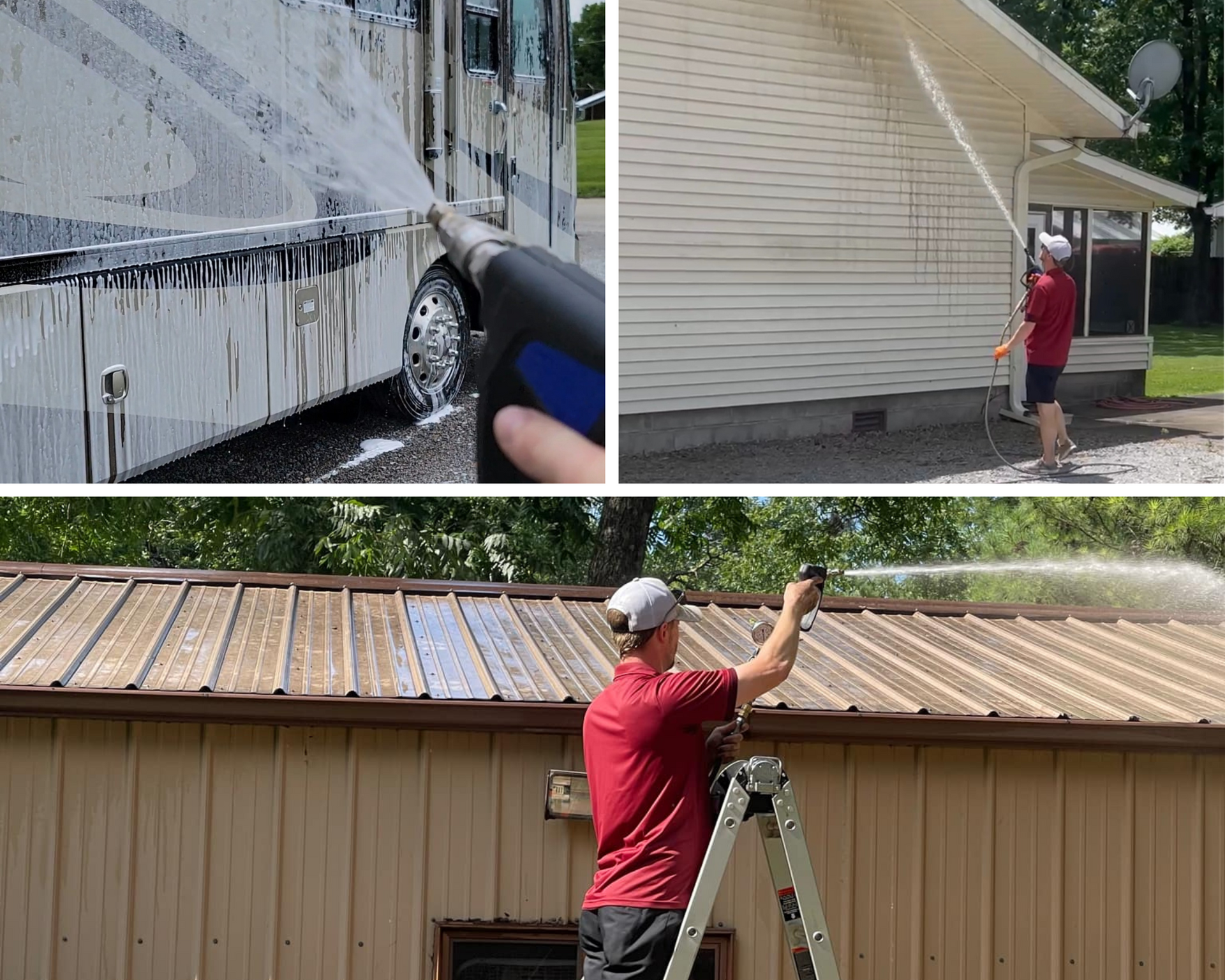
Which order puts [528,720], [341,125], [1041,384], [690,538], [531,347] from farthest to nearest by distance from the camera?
[690,538]
[1041,384]
[531,347]
[341,125]
[528,720]

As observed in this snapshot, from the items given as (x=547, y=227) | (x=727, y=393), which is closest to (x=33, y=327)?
(x=547, y=227)

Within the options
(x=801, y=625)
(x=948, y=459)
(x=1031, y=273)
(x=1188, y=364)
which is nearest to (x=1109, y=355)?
(x=1188, y=364)

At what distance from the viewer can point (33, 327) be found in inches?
167

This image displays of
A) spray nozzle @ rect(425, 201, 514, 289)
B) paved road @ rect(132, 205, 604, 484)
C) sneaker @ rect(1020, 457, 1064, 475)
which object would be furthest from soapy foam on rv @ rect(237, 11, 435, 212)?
sneaker @ rect(1020, 457, 1064, 475)

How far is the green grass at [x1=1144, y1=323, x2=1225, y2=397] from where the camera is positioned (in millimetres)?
7762

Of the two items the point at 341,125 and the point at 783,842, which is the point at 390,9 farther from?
the point at 783,842

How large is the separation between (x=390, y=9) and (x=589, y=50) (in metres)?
1.08

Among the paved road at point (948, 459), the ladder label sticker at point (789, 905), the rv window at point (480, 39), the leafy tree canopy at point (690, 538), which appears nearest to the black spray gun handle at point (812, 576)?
the ladder label sticker at point (789, 905)

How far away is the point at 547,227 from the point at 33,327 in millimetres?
2352

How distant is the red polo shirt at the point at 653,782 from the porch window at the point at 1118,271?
6.46 meters

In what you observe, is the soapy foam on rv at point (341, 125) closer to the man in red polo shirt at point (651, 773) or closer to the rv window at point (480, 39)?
the rv window at point (480, 39)

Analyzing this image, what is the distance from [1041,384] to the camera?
7996 millimetres

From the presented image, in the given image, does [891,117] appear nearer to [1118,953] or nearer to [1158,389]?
Result: [1158,389]

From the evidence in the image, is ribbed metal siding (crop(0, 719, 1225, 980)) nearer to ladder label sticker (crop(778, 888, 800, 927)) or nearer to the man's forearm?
ladder label sticker (crop(778, 888, 800, 927))
